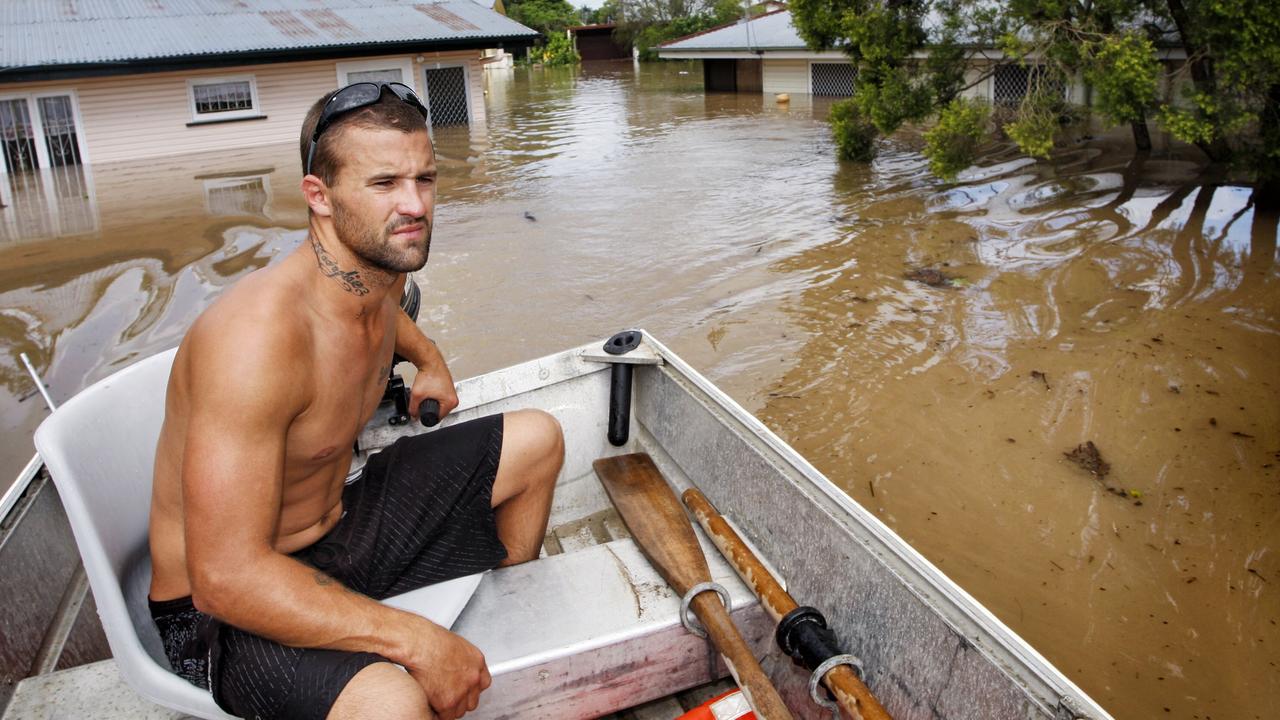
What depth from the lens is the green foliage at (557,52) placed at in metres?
41.0

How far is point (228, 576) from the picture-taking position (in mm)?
1820

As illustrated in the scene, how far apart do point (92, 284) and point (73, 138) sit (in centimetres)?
887

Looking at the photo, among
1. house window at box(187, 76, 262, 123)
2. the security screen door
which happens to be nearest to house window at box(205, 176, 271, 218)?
house window at box(187, 76, 262, 123)

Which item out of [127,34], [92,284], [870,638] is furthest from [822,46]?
[127,34]

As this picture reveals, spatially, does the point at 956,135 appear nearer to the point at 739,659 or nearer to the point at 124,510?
the point at 739,659

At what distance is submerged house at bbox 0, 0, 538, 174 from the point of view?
51.5ft

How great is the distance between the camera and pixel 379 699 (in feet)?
5.97

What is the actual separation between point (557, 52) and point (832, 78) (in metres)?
23.0

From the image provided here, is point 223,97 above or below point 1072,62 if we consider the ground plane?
above

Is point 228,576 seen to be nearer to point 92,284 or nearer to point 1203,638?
point 1203,638

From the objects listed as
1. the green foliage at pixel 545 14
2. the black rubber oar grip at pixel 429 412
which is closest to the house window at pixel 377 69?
the black rubber oar grip at pixel 429 412

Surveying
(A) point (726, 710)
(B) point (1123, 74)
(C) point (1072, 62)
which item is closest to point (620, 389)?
(A) point (726, 710)

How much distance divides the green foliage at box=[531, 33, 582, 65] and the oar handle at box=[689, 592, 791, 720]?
1618 inches

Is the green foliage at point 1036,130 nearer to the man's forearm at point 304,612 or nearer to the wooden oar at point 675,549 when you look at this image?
the wooden oar at point 675,549
